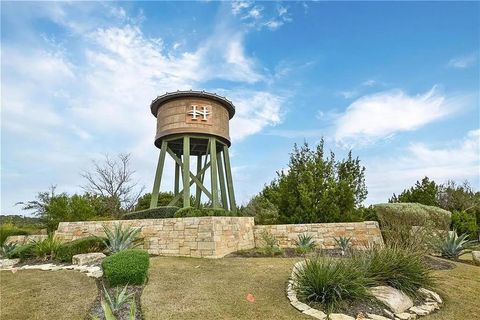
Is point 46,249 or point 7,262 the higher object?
point 46,249

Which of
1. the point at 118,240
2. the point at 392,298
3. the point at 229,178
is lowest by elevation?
the point at 392,298

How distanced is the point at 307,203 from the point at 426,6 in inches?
342

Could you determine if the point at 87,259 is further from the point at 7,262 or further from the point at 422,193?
the point at 422,193

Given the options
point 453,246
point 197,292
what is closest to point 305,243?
point 453,246

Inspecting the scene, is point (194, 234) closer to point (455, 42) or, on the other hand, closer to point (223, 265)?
point (223, 265)

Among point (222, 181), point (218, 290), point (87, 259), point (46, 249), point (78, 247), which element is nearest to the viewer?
point (218, 290)

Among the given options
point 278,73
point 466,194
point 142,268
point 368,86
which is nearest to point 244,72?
point 278,73

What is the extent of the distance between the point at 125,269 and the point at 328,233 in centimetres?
800

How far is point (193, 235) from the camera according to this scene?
33.4 feet

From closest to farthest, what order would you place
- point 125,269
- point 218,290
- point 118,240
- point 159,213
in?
point 218,290 → point 125,269 → point 118,240 → point 159,213

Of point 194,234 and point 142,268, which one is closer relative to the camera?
point 142,268

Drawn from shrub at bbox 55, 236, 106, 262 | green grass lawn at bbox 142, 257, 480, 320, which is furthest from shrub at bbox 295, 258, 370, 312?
shrub at bbox 55, 236, 106, 262

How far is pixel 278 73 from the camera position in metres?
9.87

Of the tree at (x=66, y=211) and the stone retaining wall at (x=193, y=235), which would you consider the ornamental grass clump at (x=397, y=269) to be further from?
the tree at (x=66, y=211)
